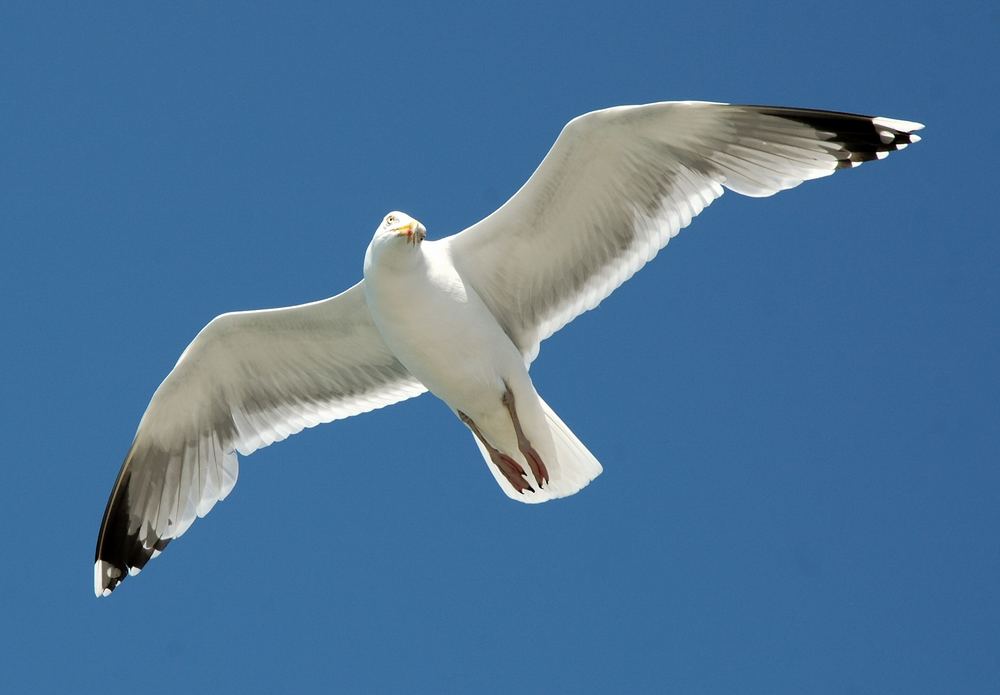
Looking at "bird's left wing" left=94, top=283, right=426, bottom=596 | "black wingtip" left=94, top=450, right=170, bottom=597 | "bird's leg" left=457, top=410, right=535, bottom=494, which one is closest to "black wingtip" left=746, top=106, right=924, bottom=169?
"bird's leg" left=457, top=410, right=535, bottom=494

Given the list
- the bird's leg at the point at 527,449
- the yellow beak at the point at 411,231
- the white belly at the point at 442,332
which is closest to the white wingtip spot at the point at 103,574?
the white belly at the point at 442,332

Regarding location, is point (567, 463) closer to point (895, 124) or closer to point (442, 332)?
point (442, 332)

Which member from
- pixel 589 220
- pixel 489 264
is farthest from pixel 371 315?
pixel 589 220

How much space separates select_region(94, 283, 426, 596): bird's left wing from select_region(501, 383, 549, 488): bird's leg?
3.81 feet

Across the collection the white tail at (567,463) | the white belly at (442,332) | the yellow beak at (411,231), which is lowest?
the white tail at (567,463)

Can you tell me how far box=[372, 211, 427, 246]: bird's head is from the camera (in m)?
8.20

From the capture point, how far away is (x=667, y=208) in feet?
29.0

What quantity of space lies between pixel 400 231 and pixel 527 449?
1557 mm

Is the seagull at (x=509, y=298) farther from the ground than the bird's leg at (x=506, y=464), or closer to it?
farther from the ground

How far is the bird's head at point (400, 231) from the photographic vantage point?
820cm

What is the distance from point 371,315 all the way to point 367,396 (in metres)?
0.92

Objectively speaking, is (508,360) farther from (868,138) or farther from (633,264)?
(868,138)

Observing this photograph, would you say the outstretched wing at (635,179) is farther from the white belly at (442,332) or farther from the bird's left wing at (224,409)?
the bird's left wing at (224,409)

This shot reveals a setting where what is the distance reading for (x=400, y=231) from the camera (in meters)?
8.20
